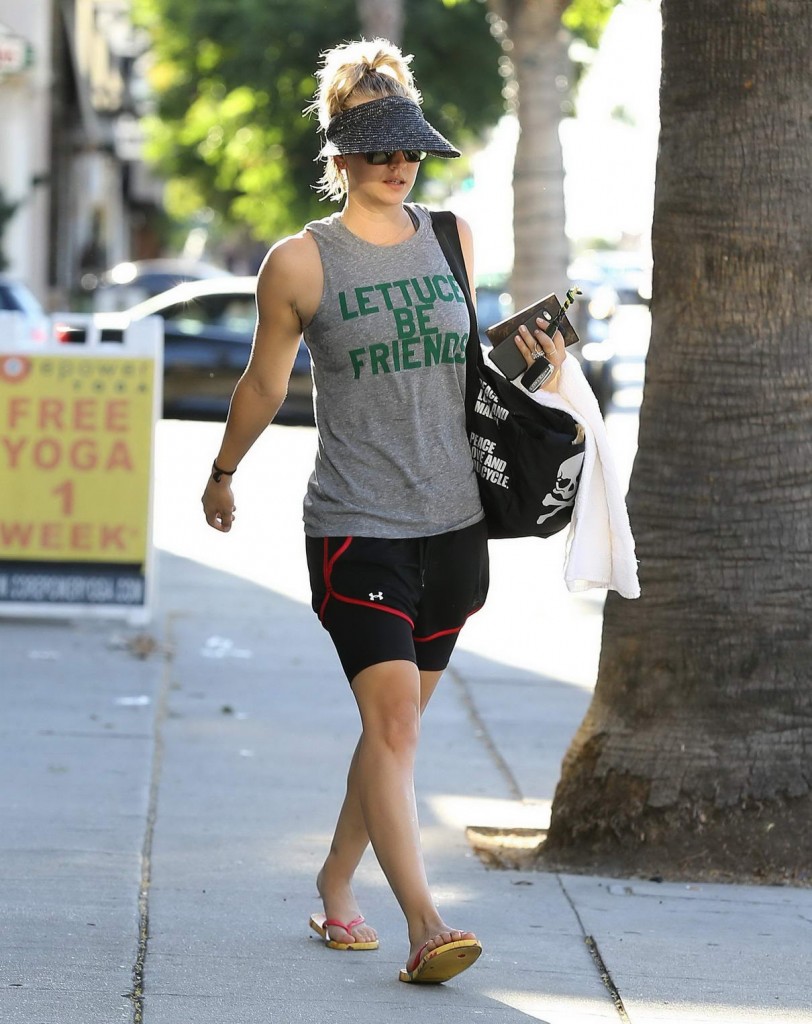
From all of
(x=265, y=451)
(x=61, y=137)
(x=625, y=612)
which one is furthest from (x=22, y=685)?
(x=61, y=137)

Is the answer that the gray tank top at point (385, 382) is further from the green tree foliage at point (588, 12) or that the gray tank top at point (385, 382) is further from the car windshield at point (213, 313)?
the car windshield at point (213, 313)

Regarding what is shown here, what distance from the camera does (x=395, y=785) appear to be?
3.97m

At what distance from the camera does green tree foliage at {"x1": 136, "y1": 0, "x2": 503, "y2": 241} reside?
1127 inches

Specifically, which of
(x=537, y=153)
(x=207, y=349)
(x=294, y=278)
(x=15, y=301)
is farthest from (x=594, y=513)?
(x=207, y=349)

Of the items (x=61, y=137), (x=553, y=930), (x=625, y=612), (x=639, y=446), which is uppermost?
(x=61, y=137)

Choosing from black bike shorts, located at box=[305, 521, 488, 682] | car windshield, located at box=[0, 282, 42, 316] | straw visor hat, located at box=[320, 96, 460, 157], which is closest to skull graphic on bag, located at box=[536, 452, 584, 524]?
black bike shorts, located at box=[305, 521, 488, 682]

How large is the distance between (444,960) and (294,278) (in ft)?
4.90

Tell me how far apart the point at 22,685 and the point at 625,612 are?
3033 mm

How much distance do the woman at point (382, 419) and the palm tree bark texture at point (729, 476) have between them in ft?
4.04

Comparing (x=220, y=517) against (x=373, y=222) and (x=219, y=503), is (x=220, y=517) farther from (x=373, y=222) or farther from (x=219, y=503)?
(x=373, y=222)

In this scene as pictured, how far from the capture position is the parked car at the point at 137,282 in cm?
3347

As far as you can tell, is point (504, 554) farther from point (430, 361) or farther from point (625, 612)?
point (430, 361)

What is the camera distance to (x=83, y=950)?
4176 mm

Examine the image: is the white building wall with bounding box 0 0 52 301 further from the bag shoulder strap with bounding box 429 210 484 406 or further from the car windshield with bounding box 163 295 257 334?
the bag shoulder strap with bounding box 429 210 484 406
